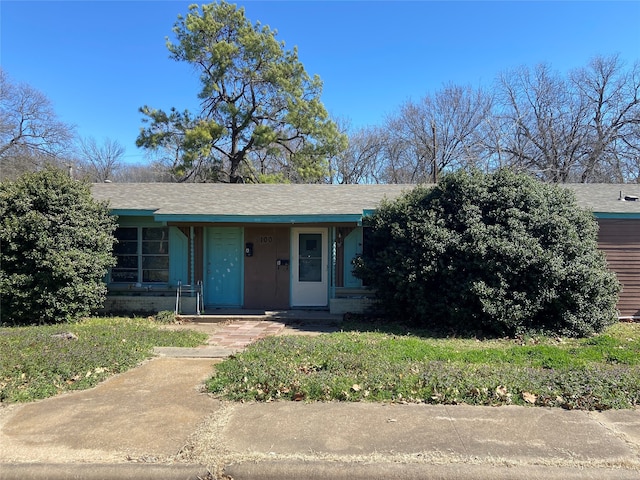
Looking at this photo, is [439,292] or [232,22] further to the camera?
[232,22]

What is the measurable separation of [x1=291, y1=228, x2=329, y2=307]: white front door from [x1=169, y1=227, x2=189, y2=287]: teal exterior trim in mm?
2735

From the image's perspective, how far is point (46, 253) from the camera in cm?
932

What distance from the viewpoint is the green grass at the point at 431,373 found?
490cm

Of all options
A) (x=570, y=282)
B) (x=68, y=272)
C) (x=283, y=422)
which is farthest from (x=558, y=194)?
(x=68, y=272)

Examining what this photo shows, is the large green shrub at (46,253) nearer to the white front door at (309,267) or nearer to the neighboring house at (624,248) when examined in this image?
the white front door at (309,267)

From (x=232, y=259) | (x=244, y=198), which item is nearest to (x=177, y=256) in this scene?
(x=232, y=259)

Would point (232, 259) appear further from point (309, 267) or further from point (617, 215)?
point (617, 215)

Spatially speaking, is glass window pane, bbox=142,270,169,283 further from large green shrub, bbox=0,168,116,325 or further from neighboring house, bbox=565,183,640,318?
neighboring house, bbox=565,183,640,318

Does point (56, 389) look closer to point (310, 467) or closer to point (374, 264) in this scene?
point (310, 467)

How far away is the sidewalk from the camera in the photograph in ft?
11.2

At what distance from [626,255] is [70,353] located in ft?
38.4

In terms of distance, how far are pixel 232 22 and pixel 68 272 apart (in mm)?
24241

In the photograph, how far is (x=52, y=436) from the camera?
3996mm

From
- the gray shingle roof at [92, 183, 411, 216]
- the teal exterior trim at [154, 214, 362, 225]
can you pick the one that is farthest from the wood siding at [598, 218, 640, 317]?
the teal exterior trim at [154, 214, 362, 225]
